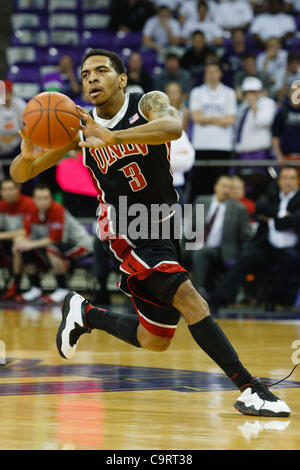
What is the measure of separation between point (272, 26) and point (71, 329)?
36.8ft

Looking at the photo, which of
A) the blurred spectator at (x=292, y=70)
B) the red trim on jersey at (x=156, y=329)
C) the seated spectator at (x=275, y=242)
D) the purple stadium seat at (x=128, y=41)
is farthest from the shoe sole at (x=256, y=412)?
the purple stadium seat at (x=128, y=41)

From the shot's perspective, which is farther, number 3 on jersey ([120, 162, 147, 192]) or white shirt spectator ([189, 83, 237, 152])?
white shirt spectator ([189, 83, 237, 152])

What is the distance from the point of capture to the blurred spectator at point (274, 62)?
14.2 m

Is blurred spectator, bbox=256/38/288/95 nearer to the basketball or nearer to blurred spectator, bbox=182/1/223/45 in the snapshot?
blurred spectator, bbox=182/1/223/45

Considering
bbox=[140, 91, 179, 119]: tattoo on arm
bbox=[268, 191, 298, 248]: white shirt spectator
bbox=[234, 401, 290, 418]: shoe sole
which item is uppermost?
bbox=[140, 91, 179, 119]: tattoo on arm

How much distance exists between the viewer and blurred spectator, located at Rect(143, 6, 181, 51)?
1574cm

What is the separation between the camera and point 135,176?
4.92 metres

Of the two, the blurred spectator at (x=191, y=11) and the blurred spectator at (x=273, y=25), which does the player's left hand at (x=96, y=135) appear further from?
the blurred spectator at (x=191, y=11)

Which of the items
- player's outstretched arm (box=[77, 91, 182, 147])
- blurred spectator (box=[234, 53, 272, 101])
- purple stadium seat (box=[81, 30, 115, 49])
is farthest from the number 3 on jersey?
purple stadium seat (box=[81, 30, 115, 49])

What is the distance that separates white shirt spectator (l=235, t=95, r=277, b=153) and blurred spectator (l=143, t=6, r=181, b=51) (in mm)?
3826

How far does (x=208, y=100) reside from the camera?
12227 millimetres

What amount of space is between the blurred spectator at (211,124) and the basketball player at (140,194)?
23.4ft

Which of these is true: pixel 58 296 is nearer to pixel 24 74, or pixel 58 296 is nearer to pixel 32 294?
pixel 32 294

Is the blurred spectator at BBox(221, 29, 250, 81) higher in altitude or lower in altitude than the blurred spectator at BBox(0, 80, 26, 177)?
higher
